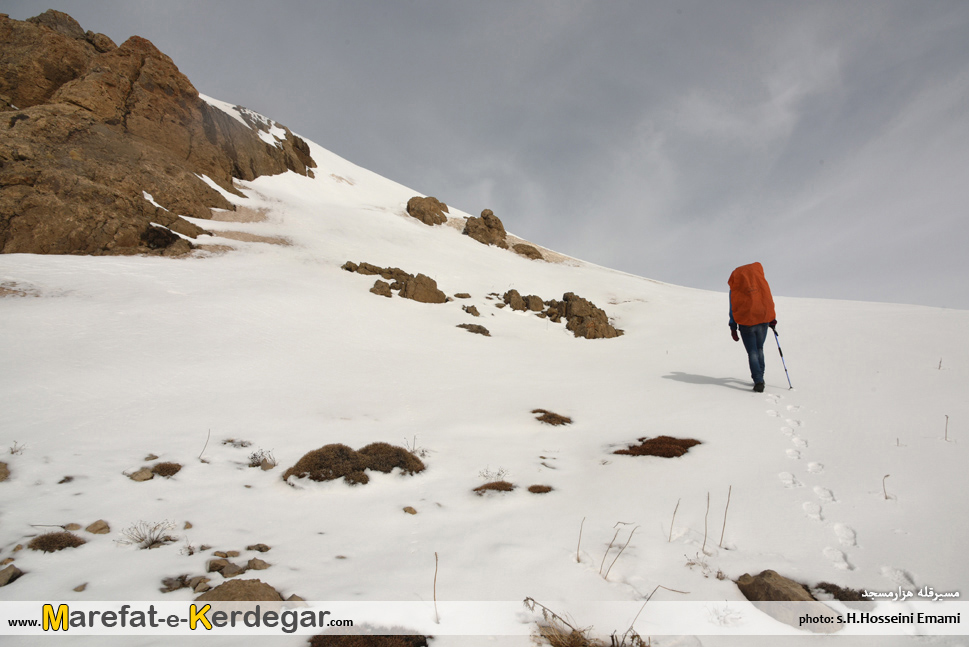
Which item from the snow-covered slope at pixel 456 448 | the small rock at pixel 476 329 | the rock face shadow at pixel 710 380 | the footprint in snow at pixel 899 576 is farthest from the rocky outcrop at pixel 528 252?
the footprint in snow at pixel 899 576

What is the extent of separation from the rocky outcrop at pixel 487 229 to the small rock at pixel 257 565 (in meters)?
49.9

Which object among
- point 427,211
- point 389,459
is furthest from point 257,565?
point 427,211

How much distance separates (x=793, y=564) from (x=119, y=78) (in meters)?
50.4

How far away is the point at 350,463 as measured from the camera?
6.60 meters

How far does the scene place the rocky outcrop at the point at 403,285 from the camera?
2666cm

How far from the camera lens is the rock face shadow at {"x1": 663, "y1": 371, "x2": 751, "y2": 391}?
11594mm

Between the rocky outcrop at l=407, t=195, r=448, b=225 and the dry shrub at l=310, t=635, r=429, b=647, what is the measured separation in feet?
178

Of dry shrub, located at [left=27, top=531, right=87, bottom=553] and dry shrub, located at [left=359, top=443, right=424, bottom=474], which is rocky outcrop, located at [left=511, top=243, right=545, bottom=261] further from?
dry shrub, located at [left=27, top=531, right=87, bottom=553]

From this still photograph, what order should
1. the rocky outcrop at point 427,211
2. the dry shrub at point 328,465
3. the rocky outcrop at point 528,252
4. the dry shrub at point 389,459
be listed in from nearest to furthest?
the dry shrub at point 328,465, the dry shrub at point 389,459, the rocky outcrop at point 528,252, the rocky outcrop at point 427,211

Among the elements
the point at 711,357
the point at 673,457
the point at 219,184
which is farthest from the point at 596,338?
the point at 219,184

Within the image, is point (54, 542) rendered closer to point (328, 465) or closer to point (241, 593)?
point (241, 593)

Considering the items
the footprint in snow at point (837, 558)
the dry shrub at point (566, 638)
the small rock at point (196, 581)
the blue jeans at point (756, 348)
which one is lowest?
the small rock at point (196, 581)

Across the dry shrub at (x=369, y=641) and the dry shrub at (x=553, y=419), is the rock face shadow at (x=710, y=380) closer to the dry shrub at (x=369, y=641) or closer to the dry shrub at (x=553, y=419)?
the dry shrub at (x=553, y=419)

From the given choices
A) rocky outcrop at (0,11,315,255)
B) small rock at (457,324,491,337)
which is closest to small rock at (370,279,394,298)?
small rock at (457,324,491,337)
